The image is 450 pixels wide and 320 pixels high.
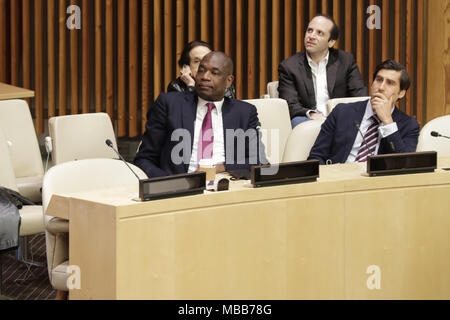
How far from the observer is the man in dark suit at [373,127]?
12.6ft

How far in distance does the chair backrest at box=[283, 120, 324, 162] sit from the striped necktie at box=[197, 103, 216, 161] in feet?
1.17

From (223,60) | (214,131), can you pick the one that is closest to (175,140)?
(214,131)

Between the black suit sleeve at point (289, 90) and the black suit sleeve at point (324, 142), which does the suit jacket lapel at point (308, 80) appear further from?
the black suit sleeve at point (324, 142)

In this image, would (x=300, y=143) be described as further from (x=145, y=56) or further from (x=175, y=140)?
(x=145, y=56)

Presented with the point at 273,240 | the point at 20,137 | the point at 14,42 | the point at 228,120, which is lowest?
the point at 273,240

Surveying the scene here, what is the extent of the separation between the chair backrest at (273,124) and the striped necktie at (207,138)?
1.50 ft

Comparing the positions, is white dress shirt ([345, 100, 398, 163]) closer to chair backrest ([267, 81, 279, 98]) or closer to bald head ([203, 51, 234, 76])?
bald head ([203, 51, 234, 76])

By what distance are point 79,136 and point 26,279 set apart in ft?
2.60

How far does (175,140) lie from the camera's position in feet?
12.8

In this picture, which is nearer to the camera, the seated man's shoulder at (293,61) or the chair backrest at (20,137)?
the chair backrest at (20,137)

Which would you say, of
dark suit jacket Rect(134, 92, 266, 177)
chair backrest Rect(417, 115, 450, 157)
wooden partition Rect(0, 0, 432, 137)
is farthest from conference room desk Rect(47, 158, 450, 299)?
wooden partition Rect(0, 0, 432, 137)

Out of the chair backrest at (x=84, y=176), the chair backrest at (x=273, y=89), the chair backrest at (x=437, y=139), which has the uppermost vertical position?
Result: the chair backrest at (x=273, y=89)

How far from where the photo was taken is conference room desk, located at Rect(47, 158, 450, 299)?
2.42 meters

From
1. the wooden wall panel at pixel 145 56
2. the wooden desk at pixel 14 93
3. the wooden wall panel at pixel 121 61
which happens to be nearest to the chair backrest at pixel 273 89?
the wooden wall panel at pixel 145 56
